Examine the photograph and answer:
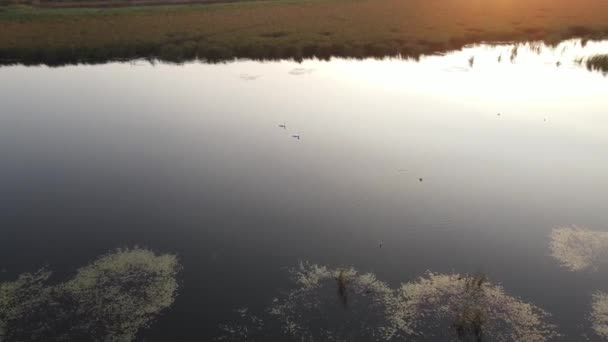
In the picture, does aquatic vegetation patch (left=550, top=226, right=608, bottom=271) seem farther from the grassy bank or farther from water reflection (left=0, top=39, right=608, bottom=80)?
the grassy bank

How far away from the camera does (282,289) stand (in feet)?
25.1

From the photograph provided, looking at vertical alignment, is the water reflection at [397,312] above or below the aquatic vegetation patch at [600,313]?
below

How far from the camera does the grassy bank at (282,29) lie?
24406 millimetres

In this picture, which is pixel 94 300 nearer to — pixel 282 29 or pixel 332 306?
pixel 332 306

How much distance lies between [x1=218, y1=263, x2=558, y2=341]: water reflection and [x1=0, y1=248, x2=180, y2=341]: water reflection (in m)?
1.61

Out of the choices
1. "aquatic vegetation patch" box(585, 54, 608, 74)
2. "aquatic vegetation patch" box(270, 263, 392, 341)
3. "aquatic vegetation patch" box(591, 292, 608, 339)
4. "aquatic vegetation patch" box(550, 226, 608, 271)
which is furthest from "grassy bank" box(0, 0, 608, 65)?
"aquatic vegetation patch" box(591, 292, 608, 339)

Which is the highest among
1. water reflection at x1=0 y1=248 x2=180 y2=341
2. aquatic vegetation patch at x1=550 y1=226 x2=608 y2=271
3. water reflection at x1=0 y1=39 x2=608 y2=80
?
water reflection at x1=0 y1=39 x2=608 y2=80

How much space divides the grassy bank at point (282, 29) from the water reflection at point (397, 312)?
17.3 metres

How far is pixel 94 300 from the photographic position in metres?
7.48

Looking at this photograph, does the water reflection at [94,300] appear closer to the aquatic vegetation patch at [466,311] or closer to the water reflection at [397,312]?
the water reflection at [397,312]

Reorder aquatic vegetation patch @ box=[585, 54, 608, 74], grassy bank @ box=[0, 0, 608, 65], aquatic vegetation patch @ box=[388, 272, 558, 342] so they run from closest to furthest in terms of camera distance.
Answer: aquatic vegetation patch @ box=[388, 272, 558, 342] → aquatic vegetation patch @ box=[585, 54, 608, 74] → grassy bank @ box=[0, 0, 608, 65]

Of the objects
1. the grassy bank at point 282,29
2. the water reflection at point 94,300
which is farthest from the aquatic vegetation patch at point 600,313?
the grassy bank at point 282,29

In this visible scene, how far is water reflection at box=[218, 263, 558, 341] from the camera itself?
22.1 feet

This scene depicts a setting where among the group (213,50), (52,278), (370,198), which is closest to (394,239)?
(370,198)
